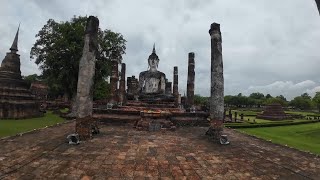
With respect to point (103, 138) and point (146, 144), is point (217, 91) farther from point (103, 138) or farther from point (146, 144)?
point (103, 138)

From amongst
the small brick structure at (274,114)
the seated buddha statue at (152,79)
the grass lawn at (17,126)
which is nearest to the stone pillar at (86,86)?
the grass lawn at (17,126)

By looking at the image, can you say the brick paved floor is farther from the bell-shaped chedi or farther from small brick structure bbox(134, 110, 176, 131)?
the bell-shaped chedi

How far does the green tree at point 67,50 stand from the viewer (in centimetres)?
2112

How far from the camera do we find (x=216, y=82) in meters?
10.6

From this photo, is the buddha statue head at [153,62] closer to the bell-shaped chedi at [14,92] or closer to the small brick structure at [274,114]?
the bell-shaped chedi at [14,92]

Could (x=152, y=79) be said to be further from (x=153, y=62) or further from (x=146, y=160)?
(x=146, y=160)

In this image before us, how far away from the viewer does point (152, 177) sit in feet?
17.5

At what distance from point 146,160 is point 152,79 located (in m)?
20.2

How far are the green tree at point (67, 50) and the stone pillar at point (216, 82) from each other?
494 inches

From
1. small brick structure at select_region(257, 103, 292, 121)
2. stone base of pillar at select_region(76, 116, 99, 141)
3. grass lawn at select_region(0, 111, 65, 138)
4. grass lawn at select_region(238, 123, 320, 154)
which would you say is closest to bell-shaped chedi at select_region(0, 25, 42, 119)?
grass lawn at select_region(0, 111, 65, 138)

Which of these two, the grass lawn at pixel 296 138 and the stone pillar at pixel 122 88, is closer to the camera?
the grass lawn at pixel 296 138

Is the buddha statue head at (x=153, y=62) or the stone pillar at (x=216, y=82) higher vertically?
the buddha statue head at (x=153, y=62)

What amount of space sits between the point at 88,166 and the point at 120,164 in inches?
27.8

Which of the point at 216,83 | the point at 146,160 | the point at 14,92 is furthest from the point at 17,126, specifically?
the point at 216,83
